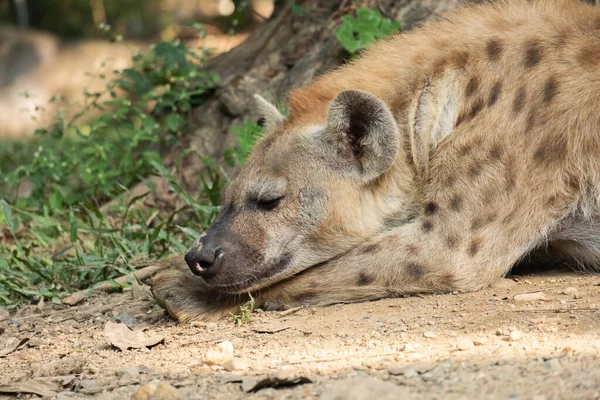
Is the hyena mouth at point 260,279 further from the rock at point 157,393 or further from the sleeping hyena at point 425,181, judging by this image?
the rock at point 157,393

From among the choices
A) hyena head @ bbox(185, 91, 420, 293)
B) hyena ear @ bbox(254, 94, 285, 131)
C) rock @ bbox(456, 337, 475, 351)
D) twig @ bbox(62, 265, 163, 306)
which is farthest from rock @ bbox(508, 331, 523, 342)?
twig @ bbox(62, 265, 163, 306)

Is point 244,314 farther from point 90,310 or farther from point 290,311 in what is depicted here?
point 90,310

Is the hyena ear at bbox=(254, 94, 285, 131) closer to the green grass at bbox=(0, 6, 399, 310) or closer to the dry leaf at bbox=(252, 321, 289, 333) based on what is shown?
the green grass at bbox=(0, 6, 399, 310)

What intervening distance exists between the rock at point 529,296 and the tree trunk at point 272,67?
2.27 metres

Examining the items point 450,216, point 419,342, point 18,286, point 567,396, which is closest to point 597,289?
point 450,216


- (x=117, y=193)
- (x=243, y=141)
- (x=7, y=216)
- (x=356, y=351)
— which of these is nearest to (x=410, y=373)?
(x=356, y=351)

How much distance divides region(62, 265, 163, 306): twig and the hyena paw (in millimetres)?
361

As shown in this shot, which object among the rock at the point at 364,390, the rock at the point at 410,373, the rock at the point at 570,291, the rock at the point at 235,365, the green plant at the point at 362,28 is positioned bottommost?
the rock at the point at 235,365

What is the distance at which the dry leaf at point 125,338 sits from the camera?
3.04 meters

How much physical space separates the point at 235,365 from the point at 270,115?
56.8 inches

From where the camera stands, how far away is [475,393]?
214 cm

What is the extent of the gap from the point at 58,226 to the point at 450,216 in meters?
2.32

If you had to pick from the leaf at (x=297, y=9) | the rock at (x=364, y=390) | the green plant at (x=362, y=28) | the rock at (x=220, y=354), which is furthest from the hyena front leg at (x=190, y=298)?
the leaf at (x=297, y=9)

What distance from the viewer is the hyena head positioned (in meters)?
3.36
